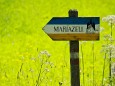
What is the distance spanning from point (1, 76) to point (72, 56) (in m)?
3.99

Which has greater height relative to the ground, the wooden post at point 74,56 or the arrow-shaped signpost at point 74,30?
the arrow-shaped signpost at point 74,30

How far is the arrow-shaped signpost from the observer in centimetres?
592

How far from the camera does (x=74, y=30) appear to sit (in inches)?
233

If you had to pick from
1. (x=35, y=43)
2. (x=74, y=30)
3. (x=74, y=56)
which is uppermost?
(x=35, y=43)

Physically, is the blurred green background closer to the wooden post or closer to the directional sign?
the wooden post

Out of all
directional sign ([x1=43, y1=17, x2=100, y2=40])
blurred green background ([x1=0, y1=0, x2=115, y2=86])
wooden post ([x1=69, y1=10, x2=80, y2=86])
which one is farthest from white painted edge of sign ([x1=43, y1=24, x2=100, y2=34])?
blurred green background ([x1=0, y1=0, x2=115, y2=86])

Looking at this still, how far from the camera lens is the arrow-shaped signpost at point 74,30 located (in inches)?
233

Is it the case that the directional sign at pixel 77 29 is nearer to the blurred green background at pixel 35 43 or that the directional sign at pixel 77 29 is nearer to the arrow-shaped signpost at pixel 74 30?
the arrow-shaped signpost at pixel 74 30

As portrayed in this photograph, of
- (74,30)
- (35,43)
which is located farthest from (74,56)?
(35,43)

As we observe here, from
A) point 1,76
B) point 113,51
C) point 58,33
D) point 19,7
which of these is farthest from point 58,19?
point 19,7

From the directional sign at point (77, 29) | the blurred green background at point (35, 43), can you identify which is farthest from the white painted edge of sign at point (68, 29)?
the blurred green background at point (35, 43)

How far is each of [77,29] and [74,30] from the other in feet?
0.12

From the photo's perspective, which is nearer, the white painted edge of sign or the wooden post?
the white painted edge of sign

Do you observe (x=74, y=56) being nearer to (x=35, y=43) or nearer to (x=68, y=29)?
(x=68, y=29)
